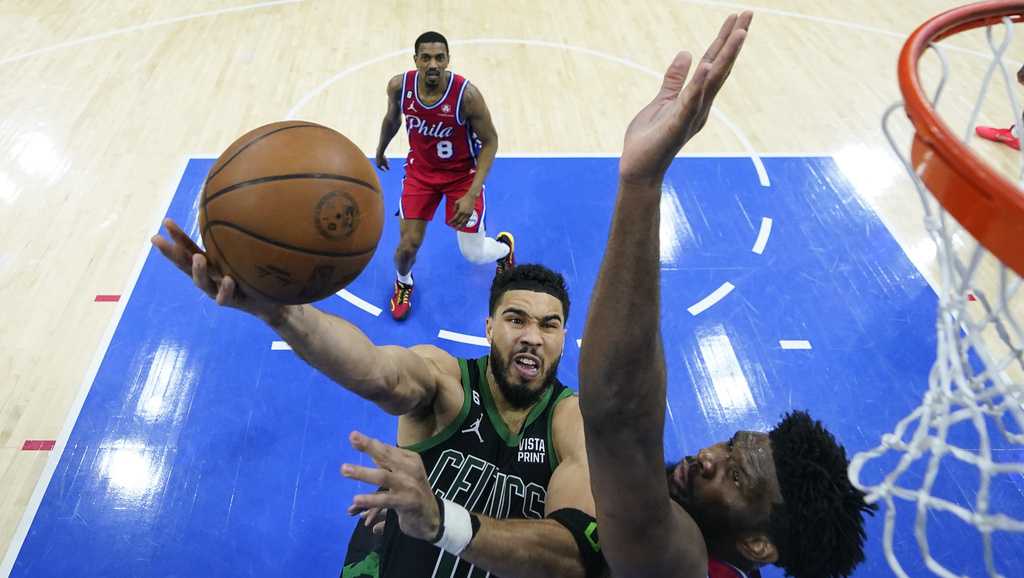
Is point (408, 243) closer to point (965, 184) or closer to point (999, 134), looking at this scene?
point (965, 184)

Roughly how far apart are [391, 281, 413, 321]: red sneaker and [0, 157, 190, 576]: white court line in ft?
5.83

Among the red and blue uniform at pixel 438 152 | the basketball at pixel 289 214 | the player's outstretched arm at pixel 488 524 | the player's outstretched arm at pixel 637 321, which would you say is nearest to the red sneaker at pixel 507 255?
the red and blue uniform at pixel 438 152

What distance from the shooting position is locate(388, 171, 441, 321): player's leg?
4.47m

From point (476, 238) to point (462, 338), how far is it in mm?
679

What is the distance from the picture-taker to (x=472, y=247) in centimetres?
464

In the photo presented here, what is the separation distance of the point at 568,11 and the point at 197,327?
20.2 ft

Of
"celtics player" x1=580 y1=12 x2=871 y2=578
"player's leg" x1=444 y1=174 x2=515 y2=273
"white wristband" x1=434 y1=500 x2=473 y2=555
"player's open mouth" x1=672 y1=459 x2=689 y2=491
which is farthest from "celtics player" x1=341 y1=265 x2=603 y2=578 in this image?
"player's leg" x1=444 y1=174 x2=515 y2=273

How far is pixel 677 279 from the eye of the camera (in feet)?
16.0

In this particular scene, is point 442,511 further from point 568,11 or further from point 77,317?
point 568,11

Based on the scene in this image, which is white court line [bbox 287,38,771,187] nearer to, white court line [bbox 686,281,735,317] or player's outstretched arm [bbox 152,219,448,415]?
white court line [bbox 686,281,735,317]

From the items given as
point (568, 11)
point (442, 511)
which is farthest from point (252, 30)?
point (442, 511)

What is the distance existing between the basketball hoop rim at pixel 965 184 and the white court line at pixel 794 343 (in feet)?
9.82

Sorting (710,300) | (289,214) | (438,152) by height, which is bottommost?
(710,300)

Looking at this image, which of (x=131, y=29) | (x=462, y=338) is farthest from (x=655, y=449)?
(x=131, y=29)
